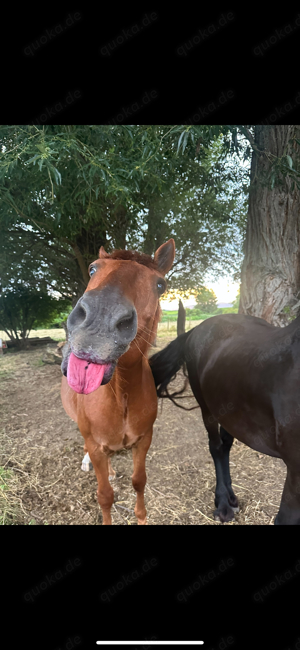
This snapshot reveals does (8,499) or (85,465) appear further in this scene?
(85,465)

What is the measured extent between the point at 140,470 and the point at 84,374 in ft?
3.18

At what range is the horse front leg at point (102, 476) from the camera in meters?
1.39

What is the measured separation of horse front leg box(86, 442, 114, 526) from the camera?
1.39 meters

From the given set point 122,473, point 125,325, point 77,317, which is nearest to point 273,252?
point 125,325

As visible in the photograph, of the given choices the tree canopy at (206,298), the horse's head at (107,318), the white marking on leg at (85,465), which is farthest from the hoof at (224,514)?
the horse's head at (107,318)

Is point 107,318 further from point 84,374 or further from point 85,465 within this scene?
point 85,465

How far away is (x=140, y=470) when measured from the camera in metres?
1.54

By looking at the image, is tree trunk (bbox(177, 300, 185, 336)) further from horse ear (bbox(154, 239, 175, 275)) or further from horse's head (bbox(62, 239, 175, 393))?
horse's head (bbox(62, 239, 175, 393))

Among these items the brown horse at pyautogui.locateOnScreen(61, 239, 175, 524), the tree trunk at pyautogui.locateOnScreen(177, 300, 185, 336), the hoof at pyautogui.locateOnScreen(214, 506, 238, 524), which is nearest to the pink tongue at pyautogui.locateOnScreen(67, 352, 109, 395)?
the brown horse at pyautogui.locateOnScreen(61, 239, 175, 524)

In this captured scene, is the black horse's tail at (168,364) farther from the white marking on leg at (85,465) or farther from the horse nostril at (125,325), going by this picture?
the horse nostril at (125,325)

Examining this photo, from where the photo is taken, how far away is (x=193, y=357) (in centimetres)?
198
